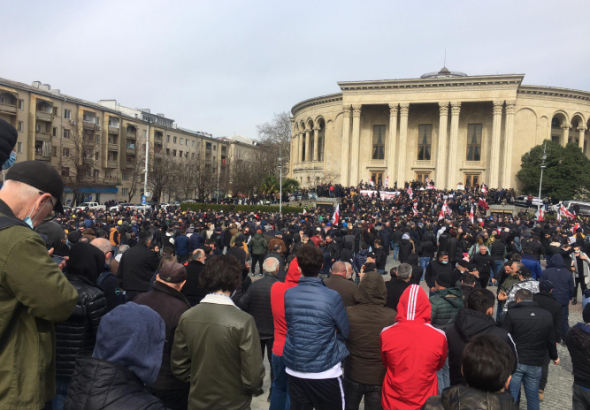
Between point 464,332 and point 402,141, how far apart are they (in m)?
46.1

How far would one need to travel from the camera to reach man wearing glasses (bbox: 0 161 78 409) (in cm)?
201

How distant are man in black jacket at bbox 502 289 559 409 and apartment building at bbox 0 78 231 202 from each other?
146 feet

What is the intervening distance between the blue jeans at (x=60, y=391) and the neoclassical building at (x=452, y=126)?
47.7 meters

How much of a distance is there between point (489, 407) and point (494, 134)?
48.8 m

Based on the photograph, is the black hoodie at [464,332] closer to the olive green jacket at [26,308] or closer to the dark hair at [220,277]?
the dark hair at [220,277]

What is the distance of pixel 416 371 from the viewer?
3658 mm

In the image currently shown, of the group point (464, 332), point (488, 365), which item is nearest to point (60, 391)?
point (488, 365)

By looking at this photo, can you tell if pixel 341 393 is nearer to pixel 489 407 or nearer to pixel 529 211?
pixel 489 407

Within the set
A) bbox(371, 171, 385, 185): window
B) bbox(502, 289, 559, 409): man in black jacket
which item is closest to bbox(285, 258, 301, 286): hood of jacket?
bbox(502, 289, 559, 409): man in black jacket

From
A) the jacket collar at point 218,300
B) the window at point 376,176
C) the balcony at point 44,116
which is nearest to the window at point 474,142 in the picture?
the window at point 376,176

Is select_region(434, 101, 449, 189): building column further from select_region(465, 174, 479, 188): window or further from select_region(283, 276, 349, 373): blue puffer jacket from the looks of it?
select_region(283, 276, 349, 373): blue puffer jacket

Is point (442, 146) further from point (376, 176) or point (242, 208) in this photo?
point (242, 208)

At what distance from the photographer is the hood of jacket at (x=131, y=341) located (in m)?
2.54

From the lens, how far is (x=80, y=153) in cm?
4997
